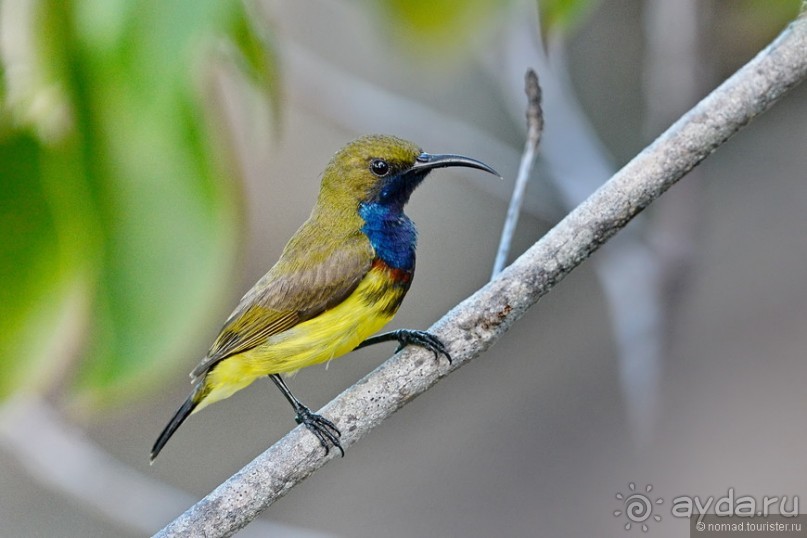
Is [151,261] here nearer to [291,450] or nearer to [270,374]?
[291,450]

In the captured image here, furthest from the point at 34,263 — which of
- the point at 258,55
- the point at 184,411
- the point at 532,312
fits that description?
the point at 532,312

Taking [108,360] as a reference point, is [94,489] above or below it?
above

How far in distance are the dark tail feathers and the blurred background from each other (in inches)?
5.4

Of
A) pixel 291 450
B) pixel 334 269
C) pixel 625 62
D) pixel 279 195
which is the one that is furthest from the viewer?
pixel 279 195

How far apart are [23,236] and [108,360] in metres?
0.26

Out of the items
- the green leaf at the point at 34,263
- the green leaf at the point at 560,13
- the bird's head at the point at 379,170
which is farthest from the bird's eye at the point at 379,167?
the green leaf at the point at 34,263

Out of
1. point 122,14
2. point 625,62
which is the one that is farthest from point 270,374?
point 625,62

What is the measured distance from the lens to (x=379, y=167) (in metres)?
2.80

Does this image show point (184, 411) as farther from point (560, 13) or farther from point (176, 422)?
point (560, 13)

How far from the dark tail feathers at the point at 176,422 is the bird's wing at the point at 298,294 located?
11 cm

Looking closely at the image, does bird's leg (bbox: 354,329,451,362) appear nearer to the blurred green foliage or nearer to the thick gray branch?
the thick gray branch

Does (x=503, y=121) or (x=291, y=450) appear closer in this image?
(x=291, y=450)

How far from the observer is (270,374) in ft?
9.16

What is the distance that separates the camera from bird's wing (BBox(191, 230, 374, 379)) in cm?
258
